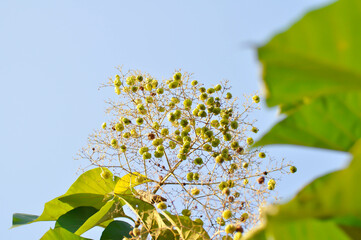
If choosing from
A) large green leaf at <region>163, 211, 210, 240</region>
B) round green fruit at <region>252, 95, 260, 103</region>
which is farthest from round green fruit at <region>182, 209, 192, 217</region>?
round green fruit at <region>252, 95, 260, 103</region>

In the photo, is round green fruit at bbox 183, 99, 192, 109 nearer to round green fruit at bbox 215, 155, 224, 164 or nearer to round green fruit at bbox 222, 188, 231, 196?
round green fruit at bbox 215, 155, 224, 164

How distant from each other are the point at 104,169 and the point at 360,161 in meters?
2.36

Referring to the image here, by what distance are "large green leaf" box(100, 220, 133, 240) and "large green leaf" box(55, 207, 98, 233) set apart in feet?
0.73

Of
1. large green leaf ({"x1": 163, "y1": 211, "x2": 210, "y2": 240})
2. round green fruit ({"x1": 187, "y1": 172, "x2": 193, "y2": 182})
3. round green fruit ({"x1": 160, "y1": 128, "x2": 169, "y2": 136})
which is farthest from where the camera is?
round green fruit ({"x1": 160, "y1": 128, "x2": 169, "y2": 136})

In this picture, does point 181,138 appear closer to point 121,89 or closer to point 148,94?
point 148,94

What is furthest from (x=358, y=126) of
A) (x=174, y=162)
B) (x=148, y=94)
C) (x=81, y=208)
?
(x=81, y=208)

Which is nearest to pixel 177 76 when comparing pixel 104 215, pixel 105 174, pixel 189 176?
pixel 189 176

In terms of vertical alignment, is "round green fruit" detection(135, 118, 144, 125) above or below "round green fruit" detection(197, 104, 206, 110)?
below

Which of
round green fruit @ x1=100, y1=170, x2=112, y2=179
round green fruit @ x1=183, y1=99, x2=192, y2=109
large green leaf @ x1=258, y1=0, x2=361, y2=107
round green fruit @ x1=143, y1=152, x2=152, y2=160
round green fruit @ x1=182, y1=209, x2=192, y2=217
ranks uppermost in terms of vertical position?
round green fruit @ x1=183, y1=99, x2=192, y2=109

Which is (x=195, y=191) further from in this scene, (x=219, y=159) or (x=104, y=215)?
(x=104, y=215)

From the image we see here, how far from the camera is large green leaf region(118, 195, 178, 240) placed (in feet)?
7.06

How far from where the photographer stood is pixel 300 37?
56 cm

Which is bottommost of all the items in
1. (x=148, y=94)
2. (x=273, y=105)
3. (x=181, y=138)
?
(x=273, y=105)

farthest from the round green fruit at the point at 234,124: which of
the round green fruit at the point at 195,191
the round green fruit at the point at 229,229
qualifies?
the round green fruit at the point at 229,229
